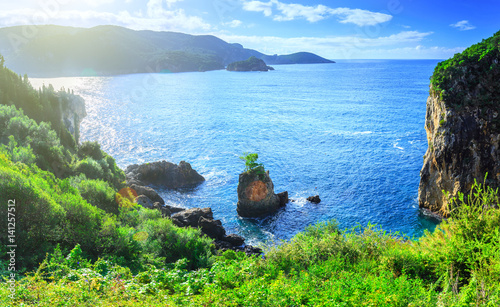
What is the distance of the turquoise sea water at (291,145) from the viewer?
43531 mm

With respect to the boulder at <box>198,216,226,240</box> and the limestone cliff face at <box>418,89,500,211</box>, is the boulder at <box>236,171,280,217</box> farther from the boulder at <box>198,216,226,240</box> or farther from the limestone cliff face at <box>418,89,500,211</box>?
the limestone cliff face at <box>418,89,500,211</box>

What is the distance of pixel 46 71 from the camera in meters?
199

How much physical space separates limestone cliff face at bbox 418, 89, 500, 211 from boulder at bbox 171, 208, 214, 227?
3304cm

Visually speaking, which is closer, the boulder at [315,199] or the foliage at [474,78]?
the foliage at [474,78]

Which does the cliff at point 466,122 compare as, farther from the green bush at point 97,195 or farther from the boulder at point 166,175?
the green bush at point 97,195

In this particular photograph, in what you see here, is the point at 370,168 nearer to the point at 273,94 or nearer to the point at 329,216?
the point at 329,216

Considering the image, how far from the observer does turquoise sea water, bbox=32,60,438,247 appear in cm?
4353

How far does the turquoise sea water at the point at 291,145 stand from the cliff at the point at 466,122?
746 centimetres

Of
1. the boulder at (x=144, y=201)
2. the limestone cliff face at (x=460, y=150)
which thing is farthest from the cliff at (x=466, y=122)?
the boulder at (x=144, y=201)

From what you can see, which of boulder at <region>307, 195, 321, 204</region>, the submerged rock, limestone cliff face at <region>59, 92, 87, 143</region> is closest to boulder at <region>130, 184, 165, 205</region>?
limestone cliff face at <region>59, 92, 87, 143</region>

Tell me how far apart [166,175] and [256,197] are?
21.6 meters

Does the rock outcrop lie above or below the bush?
below

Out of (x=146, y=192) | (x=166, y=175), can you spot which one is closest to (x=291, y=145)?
(x=166, y=175)

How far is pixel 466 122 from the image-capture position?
37.1 m
